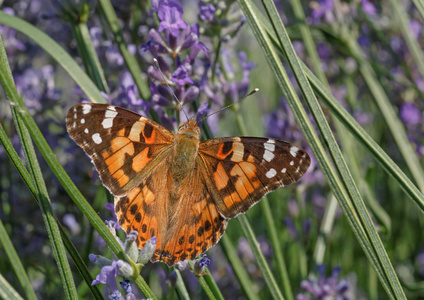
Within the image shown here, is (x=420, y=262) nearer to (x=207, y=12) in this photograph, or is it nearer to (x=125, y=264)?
(x=207, y=12)

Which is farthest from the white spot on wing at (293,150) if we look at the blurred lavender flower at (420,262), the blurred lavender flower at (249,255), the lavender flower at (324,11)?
the blurred lavender flower at (420,262)

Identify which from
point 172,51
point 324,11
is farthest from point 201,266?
point 324,11

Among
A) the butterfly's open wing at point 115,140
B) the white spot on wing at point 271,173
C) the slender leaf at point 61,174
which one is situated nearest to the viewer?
the slender leaf at point 61,174

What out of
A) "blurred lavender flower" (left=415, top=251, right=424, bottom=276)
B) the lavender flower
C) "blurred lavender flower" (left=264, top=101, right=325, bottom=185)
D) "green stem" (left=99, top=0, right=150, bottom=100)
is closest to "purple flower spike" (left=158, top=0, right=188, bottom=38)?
"green stem" (left=99, top=0, right=150, bottom=100)

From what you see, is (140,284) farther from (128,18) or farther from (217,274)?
(217,274)

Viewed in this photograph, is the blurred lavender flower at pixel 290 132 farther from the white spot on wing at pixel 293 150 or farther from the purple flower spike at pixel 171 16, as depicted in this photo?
the purple flower spike at pixel 171 16

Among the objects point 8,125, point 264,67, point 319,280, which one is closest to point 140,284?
point 319,280

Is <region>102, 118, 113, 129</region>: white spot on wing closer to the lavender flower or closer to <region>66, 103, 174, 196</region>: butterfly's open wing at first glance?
<region>66, 103, 174, 196</region>: butterfly's open wing
